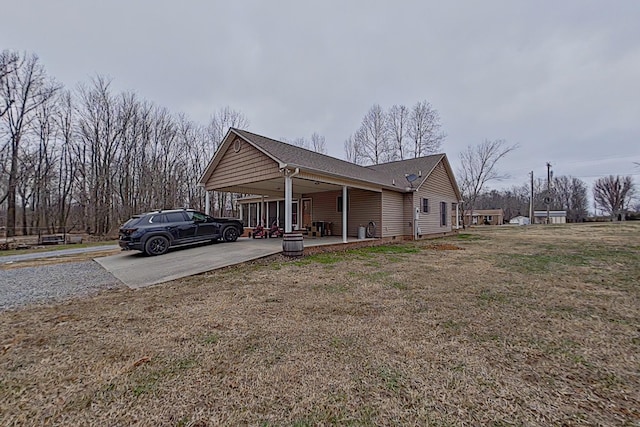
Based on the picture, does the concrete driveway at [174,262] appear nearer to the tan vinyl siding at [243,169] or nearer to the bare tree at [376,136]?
the tan vinyl siding at [243,169]

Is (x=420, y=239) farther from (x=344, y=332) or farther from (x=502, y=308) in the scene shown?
(x=344, y=332)

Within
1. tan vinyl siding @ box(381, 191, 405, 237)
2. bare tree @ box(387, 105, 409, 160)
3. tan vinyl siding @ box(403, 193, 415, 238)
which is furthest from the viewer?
bare tree @ box(387, 105, 409, 160)

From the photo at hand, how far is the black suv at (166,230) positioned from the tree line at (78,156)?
1533cm

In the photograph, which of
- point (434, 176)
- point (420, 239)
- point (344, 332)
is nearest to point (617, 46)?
point (434, 176)

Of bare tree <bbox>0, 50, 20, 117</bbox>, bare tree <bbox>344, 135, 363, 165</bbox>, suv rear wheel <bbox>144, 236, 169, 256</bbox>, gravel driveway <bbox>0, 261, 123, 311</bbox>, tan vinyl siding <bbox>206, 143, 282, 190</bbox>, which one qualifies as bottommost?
gravel driveway <bbox>0, 261, 123, 311</bbox>

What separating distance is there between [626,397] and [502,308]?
2.07 m

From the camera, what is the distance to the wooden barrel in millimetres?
8383

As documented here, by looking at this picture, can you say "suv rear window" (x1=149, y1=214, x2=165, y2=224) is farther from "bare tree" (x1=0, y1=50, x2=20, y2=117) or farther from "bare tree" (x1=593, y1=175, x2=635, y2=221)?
"bare tree" (x1=593, y1=175, x2=635, y2=221)

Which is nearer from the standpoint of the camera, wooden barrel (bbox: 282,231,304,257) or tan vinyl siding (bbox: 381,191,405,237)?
wooden barrel (bbox: 282,231,304,257)

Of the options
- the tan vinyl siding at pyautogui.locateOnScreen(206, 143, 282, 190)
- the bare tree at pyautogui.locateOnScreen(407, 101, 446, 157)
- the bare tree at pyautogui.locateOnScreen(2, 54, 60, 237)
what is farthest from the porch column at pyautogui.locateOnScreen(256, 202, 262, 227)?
the bare tree at pyautogui.locateOnScreen(2, 54, 60, 237)

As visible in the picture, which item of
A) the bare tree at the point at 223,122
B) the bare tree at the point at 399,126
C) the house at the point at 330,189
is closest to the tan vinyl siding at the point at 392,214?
the house at the point at 330,189

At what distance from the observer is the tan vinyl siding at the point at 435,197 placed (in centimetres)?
1466

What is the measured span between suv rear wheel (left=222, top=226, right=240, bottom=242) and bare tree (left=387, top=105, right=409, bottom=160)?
20.9m

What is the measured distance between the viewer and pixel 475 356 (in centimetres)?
275
